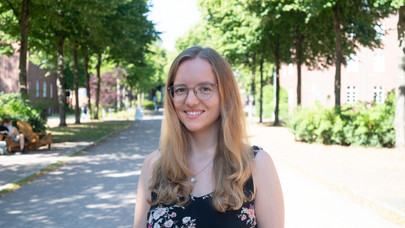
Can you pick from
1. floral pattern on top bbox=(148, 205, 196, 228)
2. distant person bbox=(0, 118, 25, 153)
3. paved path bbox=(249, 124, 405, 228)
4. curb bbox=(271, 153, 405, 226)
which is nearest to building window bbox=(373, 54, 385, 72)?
paved path bbox=(249, 124, 405, 228)

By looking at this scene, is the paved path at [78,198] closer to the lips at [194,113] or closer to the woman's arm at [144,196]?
the woman's arm at [144,196]

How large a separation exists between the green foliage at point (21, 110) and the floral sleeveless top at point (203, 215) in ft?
51.9

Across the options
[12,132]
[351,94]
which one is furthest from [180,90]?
[351,94]

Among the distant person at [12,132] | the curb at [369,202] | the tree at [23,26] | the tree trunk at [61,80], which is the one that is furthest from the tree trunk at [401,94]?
the tree trunk at [61,80]

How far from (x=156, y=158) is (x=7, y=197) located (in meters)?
6.79

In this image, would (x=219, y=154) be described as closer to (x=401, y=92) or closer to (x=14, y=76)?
(x=401, y=92)

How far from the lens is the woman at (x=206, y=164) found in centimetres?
204

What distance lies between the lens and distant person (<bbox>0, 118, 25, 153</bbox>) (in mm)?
14557

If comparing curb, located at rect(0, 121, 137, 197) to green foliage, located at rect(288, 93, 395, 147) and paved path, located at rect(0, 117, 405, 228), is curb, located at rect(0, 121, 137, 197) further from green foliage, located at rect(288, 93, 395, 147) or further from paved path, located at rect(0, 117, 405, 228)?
green foliage, located at rect(288, 93, 395, 147)

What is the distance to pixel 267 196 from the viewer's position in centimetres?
208

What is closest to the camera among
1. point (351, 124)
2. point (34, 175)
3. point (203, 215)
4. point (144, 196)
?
point (203, 215)

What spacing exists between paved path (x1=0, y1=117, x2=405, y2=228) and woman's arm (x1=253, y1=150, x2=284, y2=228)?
416 centimetres

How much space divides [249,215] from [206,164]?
0.32 m

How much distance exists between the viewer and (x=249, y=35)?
26.5m
